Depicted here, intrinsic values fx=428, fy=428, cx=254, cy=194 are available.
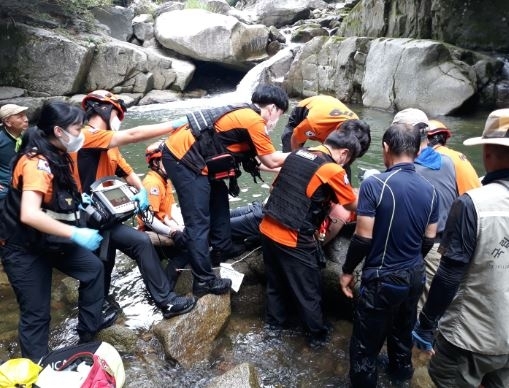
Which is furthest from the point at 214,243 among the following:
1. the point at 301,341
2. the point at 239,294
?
the point at 301,341

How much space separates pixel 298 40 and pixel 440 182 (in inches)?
816

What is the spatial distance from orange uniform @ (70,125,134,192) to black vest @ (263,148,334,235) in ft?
4.81

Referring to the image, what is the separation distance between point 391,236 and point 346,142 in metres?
0.93

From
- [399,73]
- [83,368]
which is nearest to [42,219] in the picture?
[83,368]

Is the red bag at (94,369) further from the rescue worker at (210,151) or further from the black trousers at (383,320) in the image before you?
the black trousers at (383,320)

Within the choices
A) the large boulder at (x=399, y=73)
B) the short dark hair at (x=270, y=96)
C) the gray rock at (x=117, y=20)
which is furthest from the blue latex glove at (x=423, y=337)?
the gray rock at (x=117, y=20)

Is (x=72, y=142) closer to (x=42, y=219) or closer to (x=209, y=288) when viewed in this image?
(x=42, y=219)

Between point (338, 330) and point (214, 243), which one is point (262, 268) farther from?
point (338, 330)

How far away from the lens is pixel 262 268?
15.3ft

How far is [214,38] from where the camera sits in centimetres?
2120

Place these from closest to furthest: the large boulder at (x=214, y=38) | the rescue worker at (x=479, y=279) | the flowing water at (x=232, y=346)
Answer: the rescue worker at (x=479, y=279) → the flowing water at (x=232, y=346) → the large boulder at (x=214, y=38)

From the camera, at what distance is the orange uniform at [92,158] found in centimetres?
351

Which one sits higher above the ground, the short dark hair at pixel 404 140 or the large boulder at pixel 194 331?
the short dark hair at pixel 404 140

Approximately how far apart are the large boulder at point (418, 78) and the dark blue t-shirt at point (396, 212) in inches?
508
